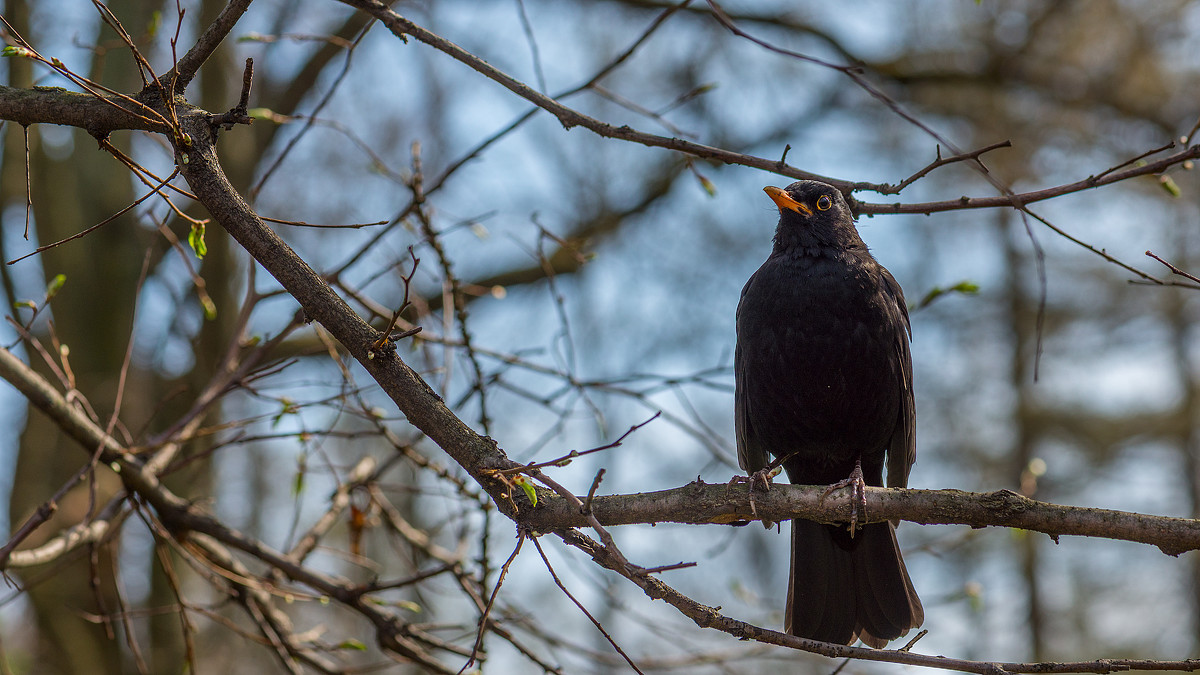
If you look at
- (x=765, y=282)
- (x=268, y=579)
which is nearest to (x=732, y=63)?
(x=765, y=282)

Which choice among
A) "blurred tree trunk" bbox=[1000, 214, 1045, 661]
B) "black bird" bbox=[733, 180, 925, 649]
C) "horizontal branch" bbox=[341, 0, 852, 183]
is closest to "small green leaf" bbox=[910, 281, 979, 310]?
"black bird" bbox=[733, 180, 925, 649]

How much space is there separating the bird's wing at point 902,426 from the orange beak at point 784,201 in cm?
45

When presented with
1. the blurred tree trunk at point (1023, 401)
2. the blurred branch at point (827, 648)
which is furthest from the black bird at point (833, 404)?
the blurred tree trunk at point (1023, 401)

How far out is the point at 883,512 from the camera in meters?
2.31

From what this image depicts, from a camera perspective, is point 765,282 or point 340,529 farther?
point 340,529

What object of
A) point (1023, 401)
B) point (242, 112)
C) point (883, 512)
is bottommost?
point (883, 512)

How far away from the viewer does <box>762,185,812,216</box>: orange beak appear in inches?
145

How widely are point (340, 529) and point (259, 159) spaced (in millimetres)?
8726

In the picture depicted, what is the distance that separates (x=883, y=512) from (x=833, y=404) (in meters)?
1.04

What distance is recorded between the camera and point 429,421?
6.90 ft

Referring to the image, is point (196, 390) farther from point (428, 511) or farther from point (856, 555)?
point (428, 511)

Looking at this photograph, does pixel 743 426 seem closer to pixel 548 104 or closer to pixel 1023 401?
pixel 548 104

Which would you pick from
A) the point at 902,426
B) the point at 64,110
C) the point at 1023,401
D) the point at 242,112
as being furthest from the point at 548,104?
the point at 1023,401

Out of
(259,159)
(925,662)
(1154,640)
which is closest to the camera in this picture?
(925,662)
